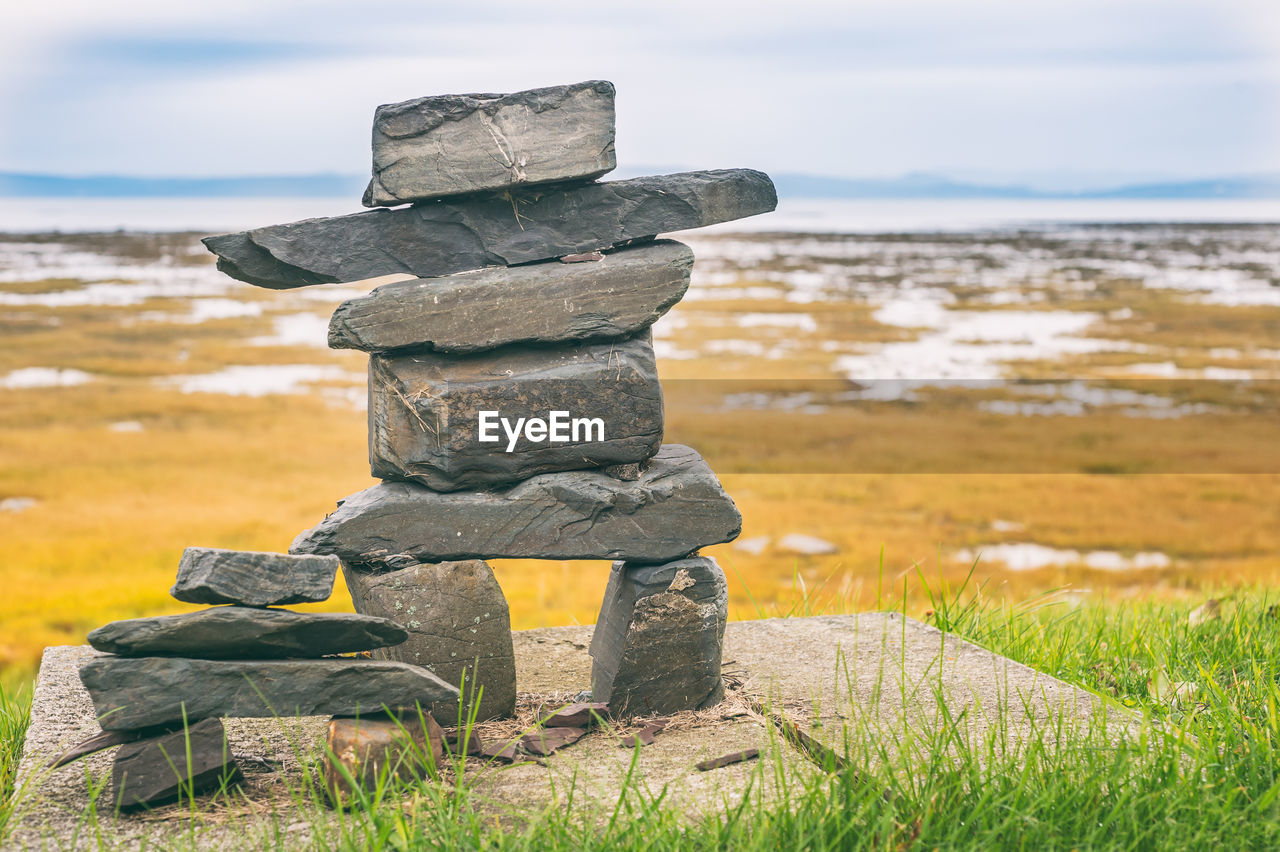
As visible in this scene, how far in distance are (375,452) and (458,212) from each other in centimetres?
126

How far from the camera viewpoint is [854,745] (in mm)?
4562

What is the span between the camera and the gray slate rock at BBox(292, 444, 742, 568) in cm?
526

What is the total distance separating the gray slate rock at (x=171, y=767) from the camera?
14.4ft

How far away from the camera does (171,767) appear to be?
14.5 feet

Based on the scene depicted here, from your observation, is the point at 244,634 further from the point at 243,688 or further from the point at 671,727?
the point at 671,727

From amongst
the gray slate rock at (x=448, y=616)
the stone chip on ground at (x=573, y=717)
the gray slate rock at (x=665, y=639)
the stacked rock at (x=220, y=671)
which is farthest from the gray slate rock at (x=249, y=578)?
the gray slate rock at (x=665, y=639)

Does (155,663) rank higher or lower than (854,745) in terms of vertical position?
higher

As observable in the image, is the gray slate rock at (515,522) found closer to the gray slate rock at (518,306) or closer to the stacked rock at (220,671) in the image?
the stacked rock at (220,671)

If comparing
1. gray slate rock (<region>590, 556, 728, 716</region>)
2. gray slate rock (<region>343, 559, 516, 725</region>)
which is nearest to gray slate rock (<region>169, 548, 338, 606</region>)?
gray slate rock (<region>343, 559, 516, 725</region>)

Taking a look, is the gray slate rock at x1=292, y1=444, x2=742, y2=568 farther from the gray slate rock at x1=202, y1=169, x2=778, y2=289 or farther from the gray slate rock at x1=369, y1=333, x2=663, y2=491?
the gray slate rock at x1=202, y1=169, x2=778, y2=289

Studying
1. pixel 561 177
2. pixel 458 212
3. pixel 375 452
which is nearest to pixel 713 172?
Result: pixel 561 177

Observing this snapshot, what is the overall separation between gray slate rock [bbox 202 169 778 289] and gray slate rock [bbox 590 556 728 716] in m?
1.71

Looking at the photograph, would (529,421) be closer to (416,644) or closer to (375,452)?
(375,452)

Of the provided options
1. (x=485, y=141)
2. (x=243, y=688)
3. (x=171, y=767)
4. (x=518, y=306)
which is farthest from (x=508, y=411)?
(x=171, y=767)
